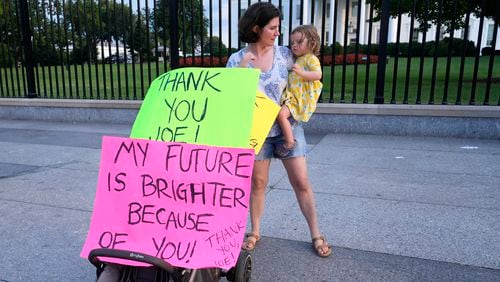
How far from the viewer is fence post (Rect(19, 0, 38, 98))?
8383 mm

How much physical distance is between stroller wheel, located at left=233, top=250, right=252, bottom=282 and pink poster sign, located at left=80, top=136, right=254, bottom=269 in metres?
0.39

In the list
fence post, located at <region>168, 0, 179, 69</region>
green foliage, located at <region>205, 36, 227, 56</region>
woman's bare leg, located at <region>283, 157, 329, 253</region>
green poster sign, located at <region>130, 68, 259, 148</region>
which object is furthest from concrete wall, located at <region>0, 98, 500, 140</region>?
green poster sign, located at <region>130, 68, 259, 148</region>

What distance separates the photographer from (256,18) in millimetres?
2607

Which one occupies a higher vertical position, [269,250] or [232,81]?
[232,81]

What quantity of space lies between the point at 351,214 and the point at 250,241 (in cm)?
102

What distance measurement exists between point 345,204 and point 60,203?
2.63m

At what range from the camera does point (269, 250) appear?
310cm

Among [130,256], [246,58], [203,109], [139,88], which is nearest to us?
[130,256]

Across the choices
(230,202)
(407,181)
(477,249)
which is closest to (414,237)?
(477,249)

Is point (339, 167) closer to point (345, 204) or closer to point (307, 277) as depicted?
point (345, 204)

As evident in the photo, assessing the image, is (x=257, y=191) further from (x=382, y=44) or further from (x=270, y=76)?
(x=382, y=44)

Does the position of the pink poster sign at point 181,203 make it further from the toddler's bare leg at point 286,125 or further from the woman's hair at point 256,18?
the woman's hair at point 256,18

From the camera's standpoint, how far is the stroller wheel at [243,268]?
7.80 ft

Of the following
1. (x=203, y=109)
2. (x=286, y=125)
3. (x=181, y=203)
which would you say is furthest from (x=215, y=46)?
(x=181, y=203)
